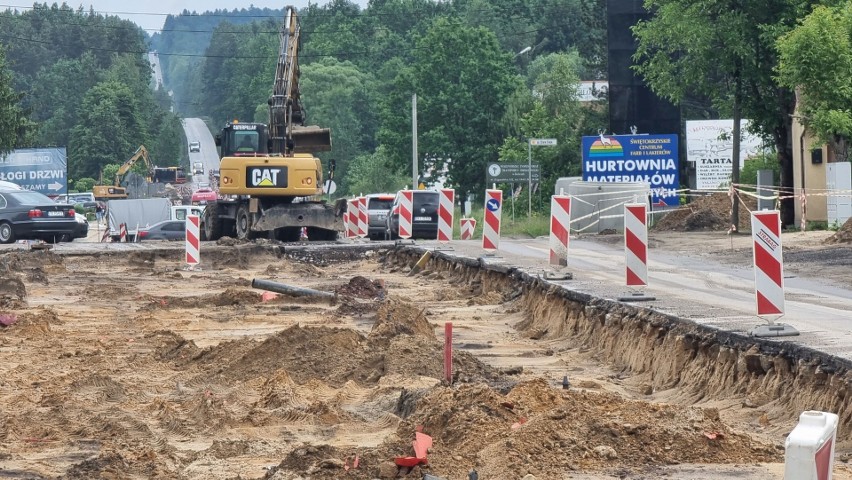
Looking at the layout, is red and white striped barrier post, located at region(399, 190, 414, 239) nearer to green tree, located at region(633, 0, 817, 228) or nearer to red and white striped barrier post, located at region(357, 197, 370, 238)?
red and white striped barrier post, located at region(357, 197, 370, 238)

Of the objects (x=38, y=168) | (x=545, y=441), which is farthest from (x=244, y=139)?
(x=38, y=168)

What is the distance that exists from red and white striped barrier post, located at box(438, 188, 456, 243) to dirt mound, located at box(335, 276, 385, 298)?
6827mm

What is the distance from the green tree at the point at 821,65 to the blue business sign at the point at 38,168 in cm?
5221

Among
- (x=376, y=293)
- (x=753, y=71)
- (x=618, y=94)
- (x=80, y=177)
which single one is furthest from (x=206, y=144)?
(x=376, y=293)

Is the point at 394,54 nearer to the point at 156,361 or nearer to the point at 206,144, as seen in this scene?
the point at 206,144

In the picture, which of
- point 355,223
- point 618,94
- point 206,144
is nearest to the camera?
point 355,223

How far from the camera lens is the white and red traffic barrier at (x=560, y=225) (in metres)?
18.2

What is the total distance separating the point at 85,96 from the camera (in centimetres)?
14225

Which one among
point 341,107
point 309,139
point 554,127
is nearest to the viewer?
point 309,139

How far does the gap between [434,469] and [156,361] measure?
667 centimetres

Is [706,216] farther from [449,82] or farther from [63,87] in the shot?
[63,87]

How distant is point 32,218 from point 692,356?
30.5 metres

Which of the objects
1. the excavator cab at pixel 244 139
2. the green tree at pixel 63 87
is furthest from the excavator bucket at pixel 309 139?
the green tree at pixel 63 87

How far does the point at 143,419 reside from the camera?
9664mm
